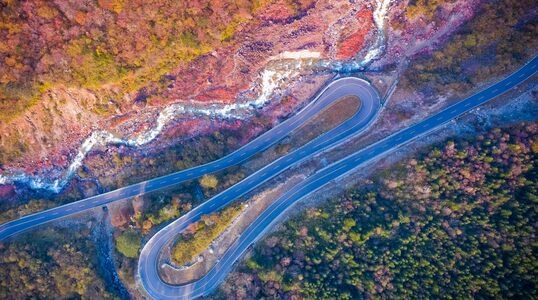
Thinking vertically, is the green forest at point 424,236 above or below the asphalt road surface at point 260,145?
below

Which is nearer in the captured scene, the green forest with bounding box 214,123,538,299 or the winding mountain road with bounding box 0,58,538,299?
the green forest with bounding box 214,123,538,299

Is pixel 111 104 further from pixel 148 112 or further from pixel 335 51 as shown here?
pixel 335 51

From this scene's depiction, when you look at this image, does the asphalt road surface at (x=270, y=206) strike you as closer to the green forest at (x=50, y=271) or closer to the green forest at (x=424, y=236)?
the green forest at (x=424, y=236)

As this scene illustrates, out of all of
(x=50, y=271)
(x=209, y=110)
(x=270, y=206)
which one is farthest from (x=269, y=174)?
(x=50, y=271)

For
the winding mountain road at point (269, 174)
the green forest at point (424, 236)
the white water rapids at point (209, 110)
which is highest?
the white water rapids at point (209, 110)

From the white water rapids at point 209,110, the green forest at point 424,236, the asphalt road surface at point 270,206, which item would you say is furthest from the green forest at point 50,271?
the green forest at point 424,236

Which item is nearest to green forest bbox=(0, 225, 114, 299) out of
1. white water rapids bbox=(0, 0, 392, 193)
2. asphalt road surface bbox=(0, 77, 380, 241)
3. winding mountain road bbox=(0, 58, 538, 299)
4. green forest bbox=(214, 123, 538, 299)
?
asphalt road surface bbox=(0, 77, 380, 241)

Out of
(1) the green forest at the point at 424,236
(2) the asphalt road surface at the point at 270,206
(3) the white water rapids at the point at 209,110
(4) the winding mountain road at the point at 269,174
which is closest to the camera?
(1) the green forest at the point at 424,236

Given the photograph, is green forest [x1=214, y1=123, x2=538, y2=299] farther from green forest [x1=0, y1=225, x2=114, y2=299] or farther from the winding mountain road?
green forest [x1=0, y1=225, x2=114, y2=299]
